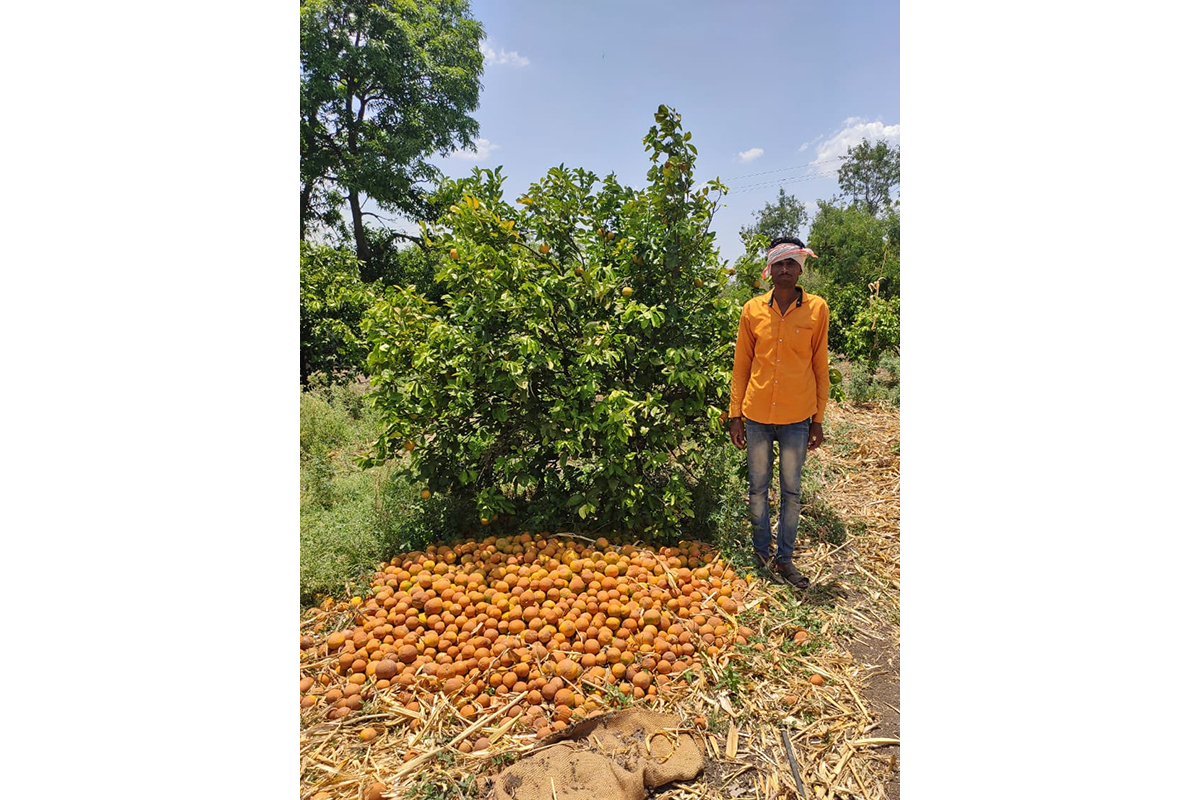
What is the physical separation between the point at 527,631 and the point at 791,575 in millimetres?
1422

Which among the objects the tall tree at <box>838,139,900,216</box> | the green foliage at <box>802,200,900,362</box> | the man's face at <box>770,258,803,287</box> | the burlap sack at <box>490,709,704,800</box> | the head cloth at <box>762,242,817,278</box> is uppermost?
the tall tree at <box>838,139,900,216</box>

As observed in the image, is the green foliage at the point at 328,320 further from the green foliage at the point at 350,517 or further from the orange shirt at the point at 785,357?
the orange shirt at the point at 785,357

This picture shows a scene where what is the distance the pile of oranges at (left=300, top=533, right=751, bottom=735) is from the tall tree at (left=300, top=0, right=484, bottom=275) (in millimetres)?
11170

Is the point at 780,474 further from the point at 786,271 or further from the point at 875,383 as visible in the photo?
the point at 875,383

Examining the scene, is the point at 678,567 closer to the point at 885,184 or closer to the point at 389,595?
the point at 389,595

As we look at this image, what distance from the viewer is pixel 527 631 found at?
2.43 metres

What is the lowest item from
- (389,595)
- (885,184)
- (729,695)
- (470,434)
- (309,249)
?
Answer: (729,695)

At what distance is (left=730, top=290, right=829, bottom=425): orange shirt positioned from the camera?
2.76 m

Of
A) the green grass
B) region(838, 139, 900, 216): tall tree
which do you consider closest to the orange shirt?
the green grass

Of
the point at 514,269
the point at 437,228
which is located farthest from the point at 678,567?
the point at 437,228

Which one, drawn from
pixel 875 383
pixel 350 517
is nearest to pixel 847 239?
pixel 875 383

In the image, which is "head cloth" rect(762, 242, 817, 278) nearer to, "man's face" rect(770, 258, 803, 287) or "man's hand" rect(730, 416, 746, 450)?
"man's face" rect(770, 258, 803, 287)

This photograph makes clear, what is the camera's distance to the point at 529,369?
2947 millimetres

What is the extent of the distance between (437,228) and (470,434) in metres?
1.20
